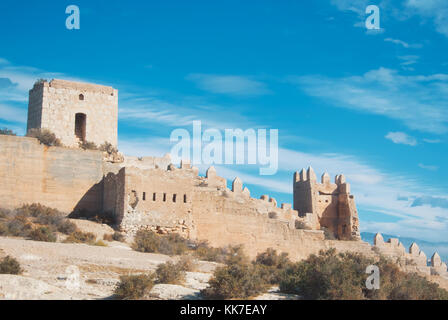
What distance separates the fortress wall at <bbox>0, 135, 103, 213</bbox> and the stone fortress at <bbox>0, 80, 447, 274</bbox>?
0.12ft

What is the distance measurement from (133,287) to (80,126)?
17.3 meters

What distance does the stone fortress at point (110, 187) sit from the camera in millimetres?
22156

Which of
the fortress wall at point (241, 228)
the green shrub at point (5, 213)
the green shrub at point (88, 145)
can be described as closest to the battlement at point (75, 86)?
the green shrub at point (88, 145)

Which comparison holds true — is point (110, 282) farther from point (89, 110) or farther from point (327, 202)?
point (327, 202)

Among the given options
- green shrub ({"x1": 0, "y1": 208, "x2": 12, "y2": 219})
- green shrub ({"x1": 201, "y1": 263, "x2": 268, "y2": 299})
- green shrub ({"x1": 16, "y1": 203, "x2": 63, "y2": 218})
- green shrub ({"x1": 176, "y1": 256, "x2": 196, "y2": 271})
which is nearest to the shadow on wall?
green shrub ({"x1": 16, "y1": 203, "x2": 63, "y2": 218})

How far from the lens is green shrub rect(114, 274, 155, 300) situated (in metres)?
13.2

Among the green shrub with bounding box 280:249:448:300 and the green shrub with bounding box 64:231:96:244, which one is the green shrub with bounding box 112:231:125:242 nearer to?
the green shrub with bounding box 64:231:96:244

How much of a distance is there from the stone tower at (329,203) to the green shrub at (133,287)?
74.9ft

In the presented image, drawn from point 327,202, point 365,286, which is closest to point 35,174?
point 365,286

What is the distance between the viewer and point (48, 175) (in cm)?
2327

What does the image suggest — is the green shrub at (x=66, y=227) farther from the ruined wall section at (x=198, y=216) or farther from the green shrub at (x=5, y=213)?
the green shrub at (x=5, y=213)

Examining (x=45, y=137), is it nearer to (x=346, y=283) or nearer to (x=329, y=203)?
(x=346, y=283)
